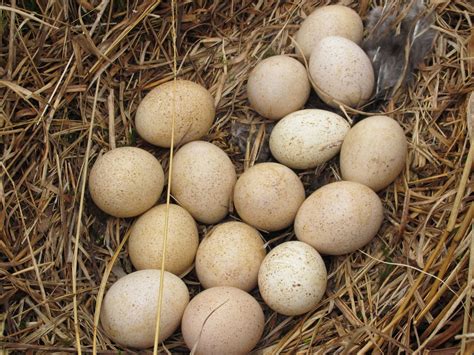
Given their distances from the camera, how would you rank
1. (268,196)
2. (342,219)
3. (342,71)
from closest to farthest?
(342,219) → (268,196) → (342,71)

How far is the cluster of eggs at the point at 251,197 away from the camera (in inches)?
67.6

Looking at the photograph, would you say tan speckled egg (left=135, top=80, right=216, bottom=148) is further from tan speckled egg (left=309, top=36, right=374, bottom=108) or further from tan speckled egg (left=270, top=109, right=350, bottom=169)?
tan speckled egg (left=309, top=36, right=374, bottom=108)

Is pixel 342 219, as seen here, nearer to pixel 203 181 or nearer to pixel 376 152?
pixel 376 152

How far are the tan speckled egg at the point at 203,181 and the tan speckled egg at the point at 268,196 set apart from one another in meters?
0.05

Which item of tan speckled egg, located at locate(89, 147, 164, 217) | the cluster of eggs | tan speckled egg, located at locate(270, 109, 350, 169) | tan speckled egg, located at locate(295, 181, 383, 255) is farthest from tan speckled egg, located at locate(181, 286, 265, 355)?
tan speckled egg, located at locate(270, 109, 350, 169)

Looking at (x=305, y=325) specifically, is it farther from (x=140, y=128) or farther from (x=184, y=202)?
(x=140, y=128)

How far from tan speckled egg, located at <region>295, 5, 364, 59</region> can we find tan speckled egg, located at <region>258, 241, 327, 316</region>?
0.73m

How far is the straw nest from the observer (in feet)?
5.25

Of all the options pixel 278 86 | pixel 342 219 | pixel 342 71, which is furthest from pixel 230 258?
pixel 342 71

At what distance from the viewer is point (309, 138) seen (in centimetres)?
194

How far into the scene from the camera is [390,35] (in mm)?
2080

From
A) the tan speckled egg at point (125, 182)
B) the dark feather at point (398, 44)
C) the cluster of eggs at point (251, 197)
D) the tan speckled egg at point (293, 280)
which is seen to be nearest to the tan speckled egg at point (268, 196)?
the cluster of eggs at point (251, 197)

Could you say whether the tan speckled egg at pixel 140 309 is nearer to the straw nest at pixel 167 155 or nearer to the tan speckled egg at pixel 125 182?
the straw nest at pixel 167 155

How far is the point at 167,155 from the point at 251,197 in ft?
1.28
